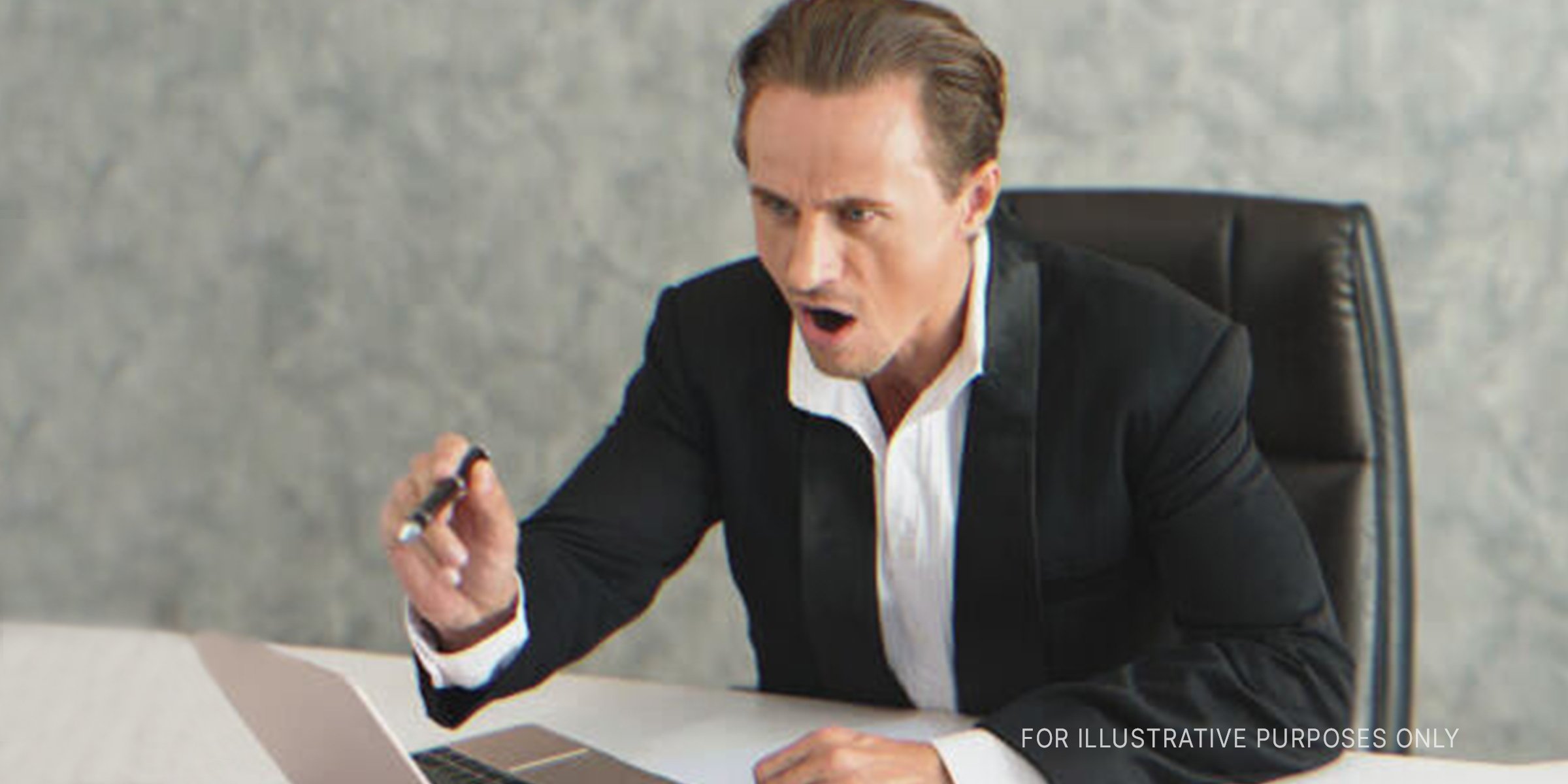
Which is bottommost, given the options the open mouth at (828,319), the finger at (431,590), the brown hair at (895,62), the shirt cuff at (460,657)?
the shirt cuff at (460,657)

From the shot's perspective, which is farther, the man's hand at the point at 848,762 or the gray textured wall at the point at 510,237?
the gray textured wall at the point at 510,237

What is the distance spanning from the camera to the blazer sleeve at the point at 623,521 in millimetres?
1328

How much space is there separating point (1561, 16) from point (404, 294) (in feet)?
5.45

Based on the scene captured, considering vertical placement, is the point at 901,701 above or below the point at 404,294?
below

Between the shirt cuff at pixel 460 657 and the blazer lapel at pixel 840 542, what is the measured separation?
286 mm

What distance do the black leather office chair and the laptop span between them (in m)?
0.68

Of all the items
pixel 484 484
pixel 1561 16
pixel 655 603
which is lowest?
pixel 655 603

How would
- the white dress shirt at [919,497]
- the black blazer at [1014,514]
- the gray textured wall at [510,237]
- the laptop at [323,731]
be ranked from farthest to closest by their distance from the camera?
1. the gray textured wall at [510,237]
2. the white dress shirt at [919,497]
3. the black blazer at [1014,514]
4. the laptop at [323,731]

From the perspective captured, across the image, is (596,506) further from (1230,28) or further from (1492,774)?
(1230,28)

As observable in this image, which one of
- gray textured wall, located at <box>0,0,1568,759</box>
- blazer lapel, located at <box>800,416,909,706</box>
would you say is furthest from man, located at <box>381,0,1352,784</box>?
gray textured wall, located at <box>0,0,1568,759</box>

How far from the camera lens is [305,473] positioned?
2.62 m

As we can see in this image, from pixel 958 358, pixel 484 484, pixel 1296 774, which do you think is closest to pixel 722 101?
pixel 958 358

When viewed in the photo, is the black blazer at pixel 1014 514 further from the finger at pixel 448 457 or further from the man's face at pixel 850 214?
the finger at pixel 448 457

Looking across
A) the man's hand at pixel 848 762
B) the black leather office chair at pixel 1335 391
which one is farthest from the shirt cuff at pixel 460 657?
the black leather office chair at pixel 1335 391
